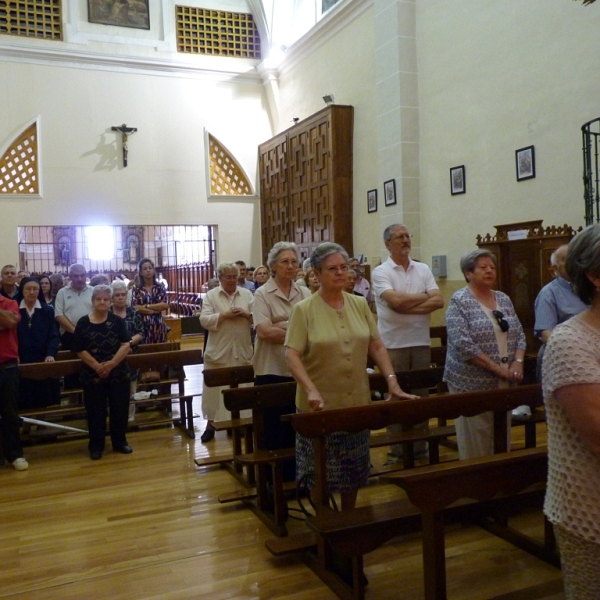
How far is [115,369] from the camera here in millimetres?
4738

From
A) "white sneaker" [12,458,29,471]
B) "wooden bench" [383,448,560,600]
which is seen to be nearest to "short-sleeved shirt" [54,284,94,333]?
"white sneaker" [12,458,29,471]

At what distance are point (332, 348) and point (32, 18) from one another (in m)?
10.4

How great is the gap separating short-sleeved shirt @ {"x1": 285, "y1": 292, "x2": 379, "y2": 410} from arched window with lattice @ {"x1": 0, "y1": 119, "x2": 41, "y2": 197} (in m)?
9.34

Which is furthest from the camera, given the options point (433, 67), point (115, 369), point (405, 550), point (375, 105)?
point (375, 105)

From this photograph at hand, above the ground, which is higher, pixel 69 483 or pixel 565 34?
pixel 565 34

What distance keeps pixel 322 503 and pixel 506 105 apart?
5.36m

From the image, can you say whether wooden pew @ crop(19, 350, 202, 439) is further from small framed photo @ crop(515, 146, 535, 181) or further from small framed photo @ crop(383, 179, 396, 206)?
small framed photo @ crop(383, 179, 396, 206)

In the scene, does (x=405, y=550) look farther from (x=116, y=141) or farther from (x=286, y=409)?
(x=116, y=141)

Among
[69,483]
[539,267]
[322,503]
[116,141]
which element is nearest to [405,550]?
[322,503]

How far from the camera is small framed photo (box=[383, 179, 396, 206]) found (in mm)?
8267

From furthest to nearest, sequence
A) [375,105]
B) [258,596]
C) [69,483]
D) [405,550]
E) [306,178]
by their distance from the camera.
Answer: [306,178]
[375,105]
[69,483]
[405,550]
[258,596]

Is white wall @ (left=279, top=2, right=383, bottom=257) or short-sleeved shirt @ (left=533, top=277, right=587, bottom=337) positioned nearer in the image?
short-sleeved shirt @ (left=533, top=277, right=587, bottom=337)

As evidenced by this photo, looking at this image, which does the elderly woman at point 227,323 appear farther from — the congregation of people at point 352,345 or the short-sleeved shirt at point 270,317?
the short-sleeved shirt at point 270,317

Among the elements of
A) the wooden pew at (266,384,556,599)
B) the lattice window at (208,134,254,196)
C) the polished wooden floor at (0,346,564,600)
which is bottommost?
the polished wooden floor at (0,346,564,600)
